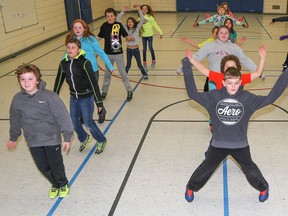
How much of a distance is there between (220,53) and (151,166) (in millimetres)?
1775

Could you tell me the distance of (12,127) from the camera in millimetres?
3773

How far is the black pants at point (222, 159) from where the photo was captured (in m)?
3.52

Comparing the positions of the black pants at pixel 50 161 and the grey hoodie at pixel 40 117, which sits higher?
the grey hoodie at pixel 40 117

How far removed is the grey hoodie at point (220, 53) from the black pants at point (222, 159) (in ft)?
5.45

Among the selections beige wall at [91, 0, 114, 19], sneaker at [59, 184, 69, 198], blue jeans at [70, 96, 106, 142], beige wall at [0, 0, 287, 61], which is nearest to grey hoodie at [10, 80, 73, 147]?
sneaker at [59, 184, 69, 198]

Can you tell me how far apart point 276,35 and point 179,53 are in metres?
4.77

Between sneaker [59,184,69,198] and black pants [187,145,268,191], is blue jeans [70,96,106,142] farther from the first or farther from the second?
black pants [187,145,268,191]

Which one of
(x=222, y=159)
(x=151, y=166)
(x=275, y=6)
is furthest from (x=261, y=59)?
(x=275, y=6)

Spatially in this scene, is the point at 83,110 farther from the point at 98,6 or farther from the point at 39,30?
the point at 98,6

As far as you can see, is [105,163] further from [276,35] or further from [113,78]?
[276,35]

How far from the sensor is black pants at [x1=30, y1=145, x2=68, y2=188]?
3.81 metres

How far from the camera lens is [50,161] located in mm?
3873

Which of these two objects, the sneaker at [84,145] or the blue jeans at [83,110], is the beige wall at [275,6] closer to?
the sneaker at [84,145]

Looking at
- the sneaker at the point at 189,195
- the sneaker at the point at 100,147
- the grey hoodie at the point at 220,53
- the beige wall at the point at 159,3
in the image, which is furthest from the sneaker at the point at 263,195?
the beige wall at the point at 159,3
